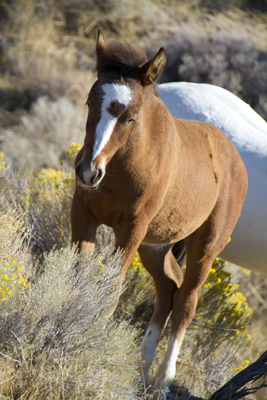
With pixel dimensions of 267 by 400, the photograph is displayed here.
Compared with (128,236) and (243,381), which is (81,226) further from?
(243,381)

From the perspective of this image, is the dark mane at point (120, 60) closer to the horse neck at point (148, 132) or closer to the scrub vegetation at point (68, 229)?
the horse neck at point (148, 132)

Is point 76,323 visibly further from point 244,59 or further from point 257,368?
point 244,59

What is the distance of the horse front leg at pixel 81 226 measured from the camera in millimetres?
2377

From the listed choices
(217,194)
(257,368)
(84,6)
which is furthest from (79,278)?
(84,6)

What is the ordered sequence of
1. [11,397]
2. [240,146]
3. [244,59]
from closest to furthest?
[11,397] < [240,146] < [244,59]

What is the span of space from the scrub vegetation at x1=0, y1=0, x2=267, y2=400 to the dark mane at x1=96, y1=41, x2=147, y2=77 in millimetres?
1004

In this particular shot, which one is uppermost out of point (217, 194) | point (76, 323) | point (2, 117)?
point (217, 194)

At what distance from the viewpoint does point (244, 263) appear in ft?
13.9

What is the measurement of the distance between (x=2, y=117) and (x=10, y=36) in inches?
113

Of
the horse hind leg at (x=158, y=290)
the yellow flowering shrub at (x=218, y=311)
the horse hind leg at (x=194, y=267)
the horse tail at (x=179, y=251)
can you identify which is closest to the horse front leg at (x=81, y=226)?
the horse hind leg at (x=158, y=290)

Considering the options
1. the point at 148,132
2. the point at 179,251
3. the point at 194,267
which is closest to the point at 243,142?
the point at 179,251

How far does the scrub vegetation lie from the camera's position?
214 centimetres

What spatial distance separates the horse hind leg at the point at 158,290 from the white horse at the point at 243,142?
3.37 ft

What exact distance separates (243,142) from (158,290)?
1847 millimetres
